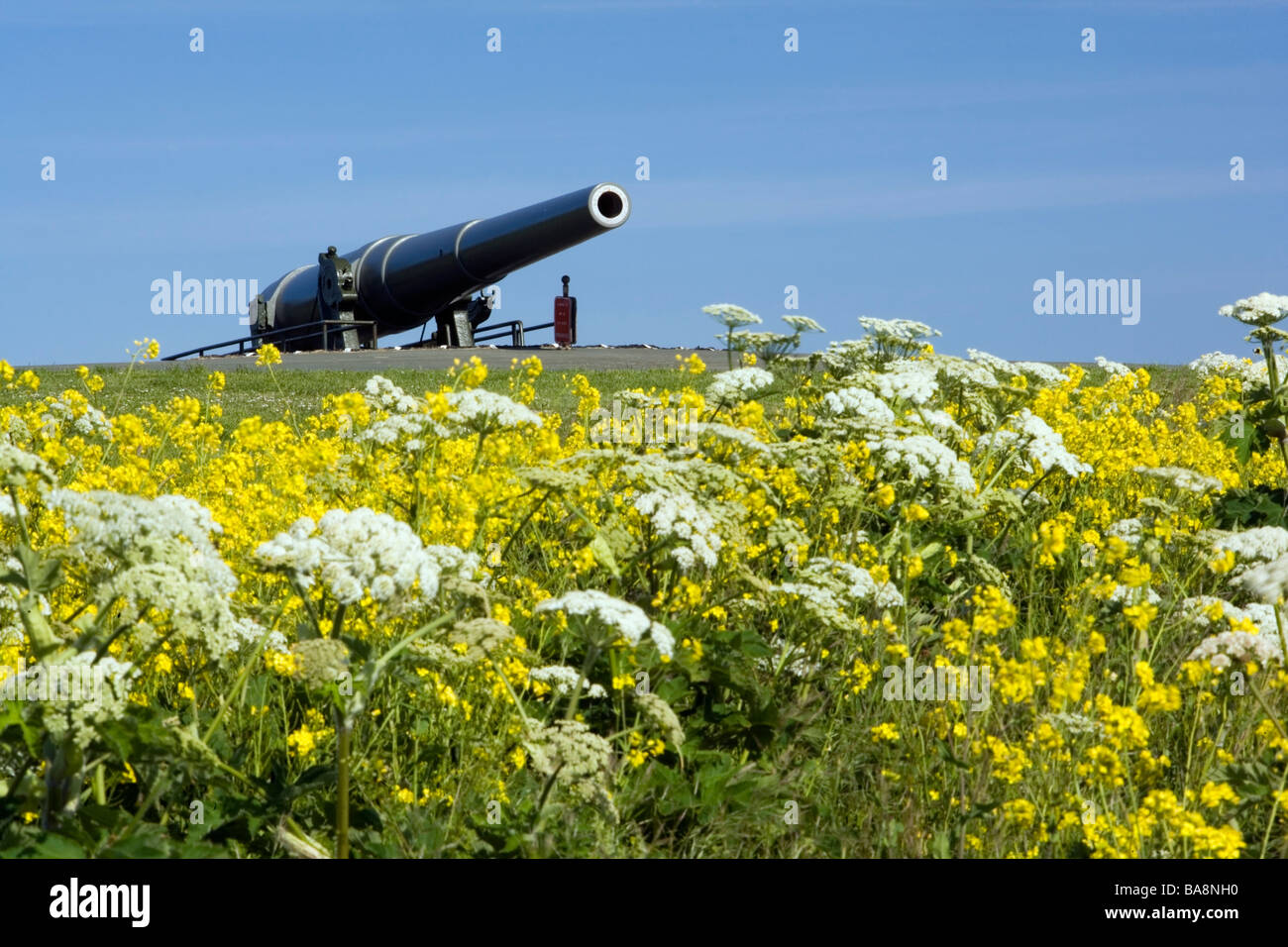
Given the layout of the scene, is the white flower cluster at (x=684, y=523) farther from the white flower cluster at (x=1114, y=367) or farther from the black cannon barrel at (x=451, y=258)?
the black cannon barrel at (x=451, y=258)

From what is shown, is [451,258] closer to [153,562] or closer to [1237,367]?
[1237,367]

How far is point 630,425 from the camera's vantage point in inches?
197

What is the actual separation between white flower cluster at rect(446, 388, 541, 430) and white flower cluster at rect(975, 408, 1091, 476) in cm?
207

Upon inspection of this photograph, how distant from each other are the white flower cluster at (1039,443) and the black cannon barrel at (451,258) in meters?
16.3

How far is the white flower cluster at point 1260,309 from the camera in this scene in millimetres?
6137

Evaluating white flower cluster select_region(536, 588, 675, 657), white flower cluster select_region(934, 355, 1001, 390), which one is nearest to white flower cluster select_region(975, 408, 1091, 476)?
white flower cluster select_region(934, 355, 1001, 390)

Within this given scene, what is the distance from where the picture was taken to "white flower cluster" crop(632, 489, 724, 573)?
3400mm

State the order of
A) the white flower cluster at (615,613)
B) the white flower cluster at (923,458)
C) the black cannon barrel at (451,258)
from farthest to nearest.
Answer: the black cannon barrel at (451,258)
the white flower cluster at (923,458)
the white flower cluster at (615,613)

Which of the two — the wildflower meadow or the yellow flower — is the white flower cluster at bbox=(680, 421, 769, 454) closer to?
the wildflower meadow

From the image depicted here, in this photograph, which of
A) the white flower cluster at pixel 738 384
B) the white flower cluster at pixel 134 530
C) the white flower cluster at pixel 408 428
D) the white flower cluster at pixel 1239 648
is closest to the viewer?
the white flower cluster at pixel 134 530

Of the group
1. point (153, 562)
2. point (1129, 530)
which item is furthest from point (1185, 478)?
point (153, 562)

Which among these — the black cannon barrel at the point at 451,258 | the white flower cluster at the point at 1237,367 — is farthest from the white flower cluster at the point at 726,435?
the black cannon barrel at the point at 451,258

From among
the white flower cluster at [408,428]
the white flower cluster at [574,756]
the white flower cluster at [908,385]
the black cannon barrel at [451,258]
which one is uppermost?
the black cannon barrel at [451,258]
